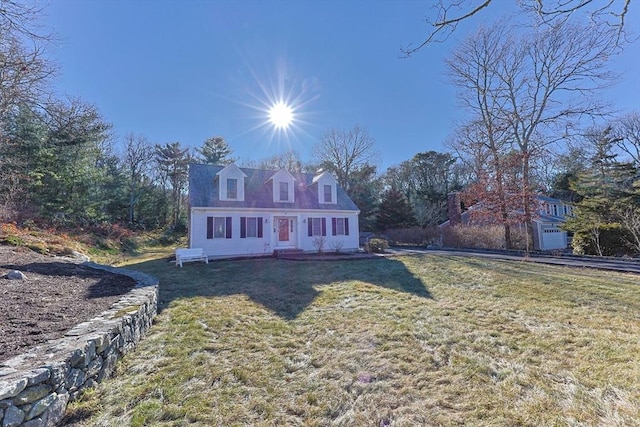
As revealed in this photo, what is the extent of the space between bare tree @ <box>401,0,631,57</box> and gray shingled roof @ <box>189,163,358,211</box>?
11986mm

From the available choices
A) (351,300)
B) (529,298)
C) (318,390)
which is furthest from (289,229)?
(318,390)

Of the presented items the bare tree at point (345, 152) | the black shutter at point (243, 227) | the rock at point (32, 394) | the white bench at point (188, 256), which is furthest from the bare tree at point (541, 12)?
the bare tree at point (345, 152)

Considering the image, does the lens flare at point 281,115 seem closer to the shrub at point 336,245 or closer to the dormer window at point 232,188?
the dormer window at point 232,188

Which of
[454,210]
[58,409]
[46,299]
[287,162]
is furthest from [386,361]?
[287,162]

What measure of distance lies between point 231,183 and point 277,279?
7890mm

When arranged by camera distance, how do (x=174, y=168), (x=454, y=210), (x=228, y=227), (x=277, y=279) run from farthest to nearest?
1. (x=174, y=168)
2. (x=454, y=210)
3. (x=228, y=227)
4. (x=277, y=279)

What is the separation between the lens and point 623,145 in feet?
78.8

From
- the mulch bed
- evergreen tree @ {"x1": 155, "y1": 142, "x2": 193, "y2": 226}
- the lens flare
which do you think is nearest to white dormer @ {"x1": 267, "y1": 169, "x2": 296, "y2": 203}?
the lens flare

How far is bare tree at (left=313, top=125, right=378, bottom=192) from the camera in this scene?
30953mm

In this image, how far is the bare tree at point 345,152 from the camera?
3095 centimetres

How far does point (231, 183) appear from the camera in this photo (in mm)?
14992

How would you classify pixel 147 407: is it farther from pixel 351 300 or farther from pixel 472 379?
pixel 351 300

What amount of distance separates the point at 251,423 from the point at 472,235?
812 inches

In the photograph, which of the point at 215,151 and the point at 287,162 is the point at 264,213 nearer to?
the point at 287,162
